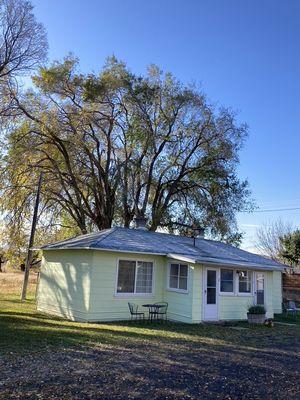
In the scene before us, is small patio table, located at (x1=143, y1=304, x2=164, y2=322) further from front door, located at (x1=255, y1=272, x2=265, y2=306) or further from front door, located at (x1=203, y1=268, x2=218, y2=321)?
front door, located at (x1=255, y1=272, x2=265, y2=306)

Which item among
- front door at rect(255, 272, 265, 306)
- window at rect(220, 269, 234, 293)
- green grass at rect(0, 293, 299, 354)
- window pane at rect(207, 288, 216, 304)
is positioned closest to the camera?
green grass at rect(0, 293, 299, 354)

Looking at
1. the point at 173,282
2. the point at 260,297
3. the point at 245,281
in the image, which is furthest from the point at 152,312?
the point at 260,297

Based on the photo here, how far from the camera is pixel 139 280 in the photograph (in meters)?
16.3

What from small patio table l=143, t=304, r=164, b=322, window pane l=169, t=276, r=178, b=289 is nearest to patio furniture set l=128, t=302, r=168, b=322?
small patio table l=143, t=304, r=164, b=322

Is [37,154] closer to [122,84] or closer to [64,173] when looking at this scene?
[64,173]

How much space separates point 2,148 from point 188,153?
11361mm

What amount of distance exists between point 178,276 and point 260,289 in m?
4.58

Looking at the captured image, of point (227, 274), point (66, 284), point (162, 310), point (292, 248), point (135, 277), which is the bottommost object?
point (162, 310)

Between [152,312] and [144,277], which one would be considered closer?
[152,312]

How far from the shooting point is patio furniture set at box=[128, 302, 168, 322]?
15.5 meters

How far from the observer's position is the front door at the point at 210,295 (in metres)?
16.1

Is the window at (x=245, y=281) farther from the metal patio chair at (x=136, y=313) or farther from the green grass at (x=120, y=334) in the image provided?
the metal patio chair at (x=136, y=313)

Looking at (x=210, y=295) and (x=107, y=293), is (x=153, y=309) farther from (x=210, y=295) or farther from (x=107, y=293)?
(x=210, y=295)

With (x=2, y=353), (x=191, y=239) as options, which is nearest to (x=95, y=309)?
(x=2, y=353)
